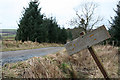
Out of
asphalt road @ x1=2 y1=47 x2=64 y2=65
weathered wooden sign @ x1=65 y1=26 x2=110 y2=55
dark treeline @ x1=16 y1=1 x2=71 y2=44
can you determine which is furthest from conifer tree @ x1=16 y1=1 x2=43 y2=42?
weathered wooden sign @ x1=65 y1=26 x2=110 y2=55

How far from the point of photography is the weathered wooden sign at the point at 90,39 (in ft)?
6.08

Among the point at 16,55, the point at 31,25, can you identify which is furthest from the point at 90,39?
the point at 31,25

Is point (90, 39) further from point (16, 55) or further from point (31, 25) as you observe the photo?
point (31, 25)

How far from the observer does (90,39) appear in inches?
76.2

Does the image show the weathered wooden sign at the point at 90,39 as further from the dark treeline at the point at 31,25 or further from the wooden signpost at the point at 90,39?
the dark treeline at the point at 31,25

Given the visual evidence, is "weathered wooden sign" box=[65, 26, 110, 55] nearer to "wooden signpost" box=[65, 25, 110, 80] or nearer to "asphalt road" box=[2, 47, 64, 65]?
"wooden signpost" box=[65, 25, 110, 80]

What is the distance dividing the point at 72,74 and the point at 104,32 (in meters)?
1.29

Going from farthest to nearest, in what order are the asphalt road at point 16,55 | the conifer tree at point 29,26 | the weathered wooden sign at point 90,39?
the conifer tree at point 29,26 < the asphalt road at point 16,55 < the weathered wooden sign at point 90,39

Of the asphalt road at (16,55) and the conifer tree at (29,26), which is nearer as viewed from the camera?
the asphalt road at (16,55)


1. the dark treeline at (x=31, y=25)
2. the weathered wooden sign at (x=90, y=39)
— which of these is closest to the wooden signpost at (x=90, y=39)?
the weathered wooden sign at (x=90, y=39)

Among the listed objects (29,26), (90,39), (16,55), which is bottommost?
(16,55)

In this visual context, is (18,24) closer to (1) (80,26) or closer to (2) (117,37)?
(1) (80,26)

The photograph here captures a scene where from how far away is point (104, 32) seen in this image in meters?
1.84

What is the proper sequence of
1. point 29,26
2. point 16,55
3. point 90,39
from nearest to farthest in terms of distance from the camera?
point 90,39, point 16,55, point 29,26
